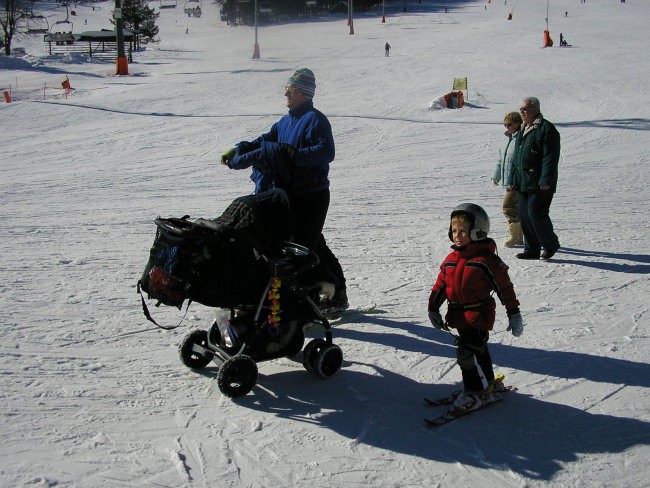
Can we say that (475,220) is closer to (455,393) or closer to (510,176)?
(455,393)

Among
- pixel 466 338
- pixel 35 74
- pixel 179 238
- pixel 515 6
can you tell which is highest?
pixel 515 6

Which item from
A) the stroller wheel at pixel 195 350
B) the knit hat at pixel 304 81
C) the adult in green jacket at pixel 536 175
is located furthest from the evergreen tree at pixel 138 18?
the stroller wheel at pixel 195 350

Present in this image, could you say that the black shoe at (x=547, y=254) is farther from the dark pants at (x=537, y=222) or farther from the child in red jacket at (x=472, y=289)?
the child in red jacket at (x=472, y=289)

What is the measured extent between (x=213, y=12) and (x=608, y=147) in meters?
69.0

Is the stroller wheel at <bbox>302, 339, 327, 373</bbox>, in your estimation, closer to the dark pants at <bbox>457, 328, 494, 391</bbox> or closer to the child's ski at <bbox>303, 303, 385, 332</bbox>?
the child's ski at <bbox>303, 303, 385, 332</bbox>

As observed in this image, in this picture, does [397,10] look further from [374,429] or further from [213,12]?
[374,429]

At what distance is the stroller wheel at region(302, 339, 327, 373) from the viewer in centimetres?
501

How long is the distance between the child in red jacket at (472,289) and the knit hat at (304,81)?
1.71m

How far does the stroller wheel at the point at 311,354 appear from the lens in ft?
16.4

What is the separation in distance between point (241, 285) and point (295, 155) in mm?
1126

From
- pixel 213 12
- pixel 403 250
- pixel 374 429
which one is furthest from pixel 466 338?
pixel 213 12

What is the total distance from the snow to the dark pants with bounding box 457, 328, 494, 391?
0.22 m

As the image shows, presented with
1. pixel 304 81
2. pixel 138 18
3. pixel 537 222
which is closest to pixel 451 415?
pixel 304 81

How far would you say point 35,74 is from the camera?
1250 inches
